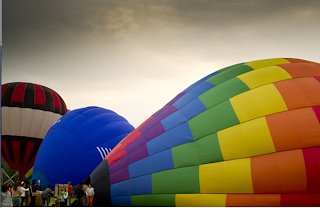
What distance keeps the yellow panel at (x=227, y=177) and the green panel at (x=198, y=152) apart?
12 cm

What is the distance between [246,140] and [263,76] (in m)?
1.29

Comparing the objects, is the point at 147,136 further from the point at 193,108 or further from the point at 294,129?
the point at 294,129

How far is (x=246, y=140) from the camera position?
14.5ft

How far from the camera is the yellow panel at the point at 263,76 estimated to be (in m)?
5.00

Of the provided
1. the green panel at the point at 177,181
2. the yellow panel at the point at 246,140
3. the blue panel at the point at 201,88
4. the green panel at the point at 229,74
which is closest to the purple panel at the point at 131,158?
the green panel at the point at 177,181

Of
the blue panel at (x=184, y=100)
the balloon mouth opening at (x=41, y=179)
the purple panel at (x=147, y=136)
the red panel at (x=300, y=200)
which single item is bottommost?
the red panel at (x=300, y=200)

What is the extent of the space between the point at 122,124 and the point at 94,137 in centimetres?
115

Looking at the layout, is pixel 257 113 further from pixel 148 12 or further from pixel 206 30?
pixel 148 12

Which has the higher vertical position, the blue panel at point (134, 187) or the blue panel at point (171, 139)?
the blue panel at point (171, 139)

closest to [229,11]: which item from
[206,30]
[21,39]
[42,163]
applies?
[206,30]

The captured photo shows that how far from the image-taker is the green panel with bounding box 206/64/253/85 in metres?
5.37

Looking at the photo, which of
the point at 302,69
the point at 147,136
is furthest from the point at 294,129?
the point at 147,136

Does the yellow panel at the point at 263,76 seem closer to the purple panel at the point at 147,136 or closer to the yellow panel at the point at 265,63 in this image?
the yellow panel at the point at 265,63

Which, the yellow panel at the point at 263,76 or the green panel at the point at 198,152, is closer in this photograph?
the green panel at the point at 198,152
